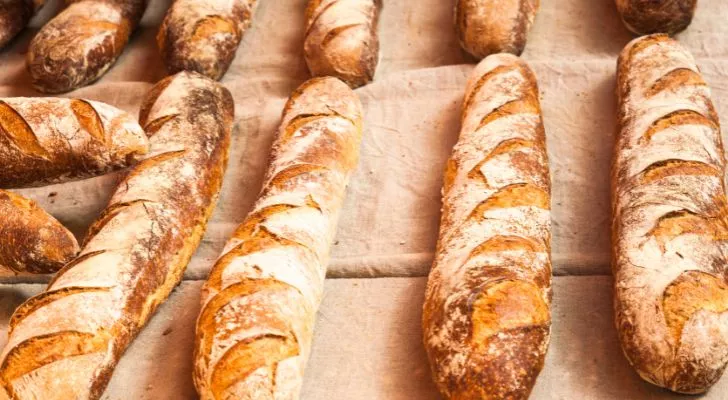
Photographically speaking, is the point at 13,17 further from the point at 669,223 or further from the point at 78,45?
the point at 669,223

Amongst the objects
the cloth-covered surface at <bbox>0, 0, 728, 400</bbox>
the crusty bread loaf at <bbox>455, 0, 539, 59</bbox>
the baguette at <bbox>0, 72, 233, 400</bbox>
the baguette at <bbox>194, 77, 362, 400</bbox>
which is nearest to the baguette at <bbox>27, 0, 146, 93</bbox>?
the cloth-covered surface at <bbox>0, 0, 728, 400</bbox>

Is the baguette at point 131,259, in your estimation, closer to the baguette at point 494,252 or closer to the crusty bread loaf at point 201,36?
the crusty bread loaf at point 201,36

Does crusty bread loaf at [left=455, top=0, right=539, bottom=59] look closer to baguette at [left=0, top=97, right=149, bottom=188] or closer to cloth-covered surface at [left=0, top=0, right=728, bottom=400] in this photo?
cloth-covered surface at [left=0, top=0, right=728, bottom=400]

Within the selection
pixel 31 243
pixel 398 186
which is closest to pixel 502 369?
pixel 398 186

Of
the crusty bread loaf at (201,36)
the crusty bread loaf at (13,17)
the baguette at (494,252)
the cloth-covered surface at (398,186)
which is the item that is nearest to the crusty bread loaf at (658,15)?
the cloth-covered surface at (398,186)

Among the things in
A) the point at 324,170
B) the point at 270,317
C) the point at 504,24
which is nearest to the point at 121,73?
the point at 324,170

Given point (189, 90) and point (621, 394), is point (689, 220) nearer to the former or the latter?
point (621, 394)
